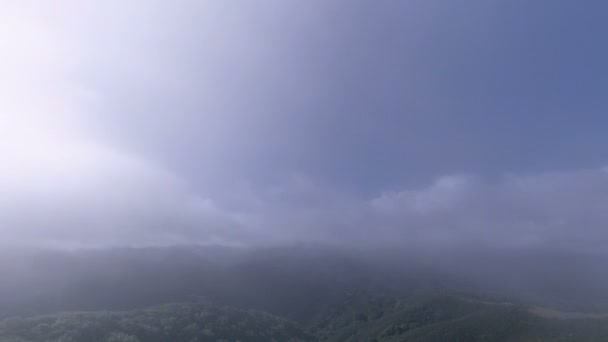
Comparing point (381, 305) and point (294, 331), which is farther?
point (381, 305)

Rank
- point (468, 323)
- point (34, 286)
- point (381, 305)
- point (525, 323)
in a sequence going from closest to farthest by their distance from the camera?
point (525, 323)
point (468, 323)
point (381, 305)
point (34, 286)

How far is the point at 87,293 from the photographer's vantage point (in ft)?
634

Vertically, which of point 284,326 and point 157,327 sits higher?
point 157,327

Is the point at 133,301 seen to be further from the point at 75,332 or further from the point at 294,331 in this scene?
the point at 75,332

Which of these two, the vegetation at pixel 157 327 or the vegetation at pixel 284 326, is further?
the vegetation at pixel 157 327

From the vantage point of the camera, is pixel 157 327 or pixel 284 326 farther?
pixel 284 326

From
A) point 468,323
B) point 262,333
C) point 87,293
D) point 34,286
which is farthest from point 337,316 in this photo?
point 34,286

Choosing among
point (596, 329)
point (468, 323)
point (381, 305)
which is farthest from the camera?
point (381, 305)

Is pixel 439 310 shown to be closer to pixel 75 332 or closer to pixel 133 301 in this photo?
pixel 75 332

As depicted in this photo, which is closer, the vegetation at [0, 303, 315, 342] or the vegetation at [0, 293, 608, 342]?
the vegetation at [0, 293, 608, 342]

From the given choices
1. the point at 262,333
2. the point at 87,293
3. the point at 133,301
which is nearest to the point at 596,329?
the point at 262,333

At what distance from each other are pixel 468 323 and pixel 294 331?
5957 cm

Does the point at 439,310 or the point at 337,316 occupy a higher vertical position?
the point at 439,310

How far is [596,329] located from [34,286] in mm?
210240
